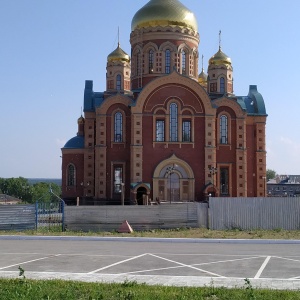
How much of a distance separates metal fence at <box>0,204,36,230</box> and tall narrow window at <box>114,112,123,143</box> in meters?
14.2

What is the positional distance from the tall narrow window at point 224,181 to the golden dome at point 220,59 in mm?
7341

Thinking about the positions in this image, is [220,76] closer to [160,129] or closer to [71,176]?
[160,129]

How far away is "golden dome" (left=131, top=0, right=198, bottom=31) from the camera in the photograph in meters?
35.9

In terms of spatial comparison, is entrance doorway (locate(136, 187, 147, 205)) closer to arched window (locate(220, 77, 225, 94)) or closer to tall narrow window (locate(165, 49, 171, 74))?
tall narrow window (locate(165, 49, 171, 74))

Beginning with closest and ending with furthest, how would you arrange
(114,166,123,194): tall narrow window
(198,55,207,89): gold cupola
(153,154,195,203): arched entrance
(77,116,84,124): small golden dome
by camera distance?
1. (153,154,195,203): arched entrance
2. (114,166,123,194): tall narrow window
3. (77,116,84,124): small golden dome
4. (198,55,207,89): gold cupola

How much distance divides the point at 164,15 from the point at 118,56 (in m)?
4.05

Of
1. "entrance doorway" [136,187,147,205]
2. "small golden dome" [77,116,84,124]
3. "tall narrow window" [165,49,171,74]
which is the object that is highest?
"tall narrow window" [165,49,171,74]

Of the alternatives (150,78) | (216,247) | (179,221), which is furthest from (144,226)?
(150,78)

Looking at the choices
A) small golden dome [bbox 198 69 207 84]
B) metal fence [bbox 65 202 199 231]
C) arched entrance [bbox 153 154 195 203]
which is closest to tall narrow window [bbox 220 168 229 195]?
arched entrance [bbox 153 154 195 203]

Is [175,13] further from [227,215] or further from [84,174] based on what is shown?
[227,215]

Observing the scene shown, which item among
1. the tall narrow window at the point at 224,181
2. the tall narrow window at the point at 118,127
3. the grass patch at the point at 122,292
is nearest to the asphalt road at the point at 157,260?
the grass patch at the point at 122,292

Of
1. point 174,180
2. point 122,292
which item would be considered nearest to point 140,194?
point 174,180

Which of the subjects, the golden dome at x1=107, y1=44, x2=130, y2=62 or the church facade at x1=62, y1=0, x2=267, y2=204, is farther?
the golden dome at x1=107, y1=44, x2=130, y2=62

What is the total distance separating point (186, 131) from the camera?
3353 cm
